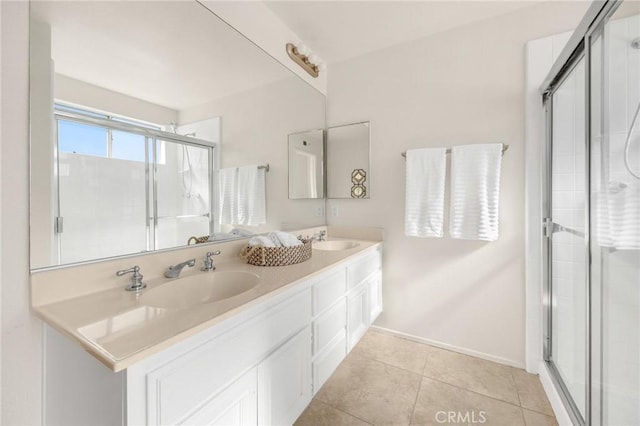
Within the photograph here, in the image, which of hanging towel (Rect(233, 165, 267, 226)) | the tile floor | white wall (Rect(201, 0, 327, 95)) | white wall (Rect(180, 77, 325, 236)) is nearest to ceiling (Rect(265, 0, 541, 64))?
white wall (Rect(201, 0, 327, 95))

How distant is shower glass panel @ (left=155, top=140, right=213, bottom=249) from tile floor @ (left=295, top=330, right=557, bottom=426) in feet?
3.70

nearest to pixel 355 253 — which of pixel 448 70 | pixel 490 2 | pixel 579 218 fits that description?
pixel 579 218

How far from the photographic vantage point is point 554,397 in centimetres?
134

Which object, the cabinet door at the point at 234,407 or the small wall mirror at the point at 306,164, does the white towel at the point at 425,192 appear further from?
the cabinet door at the point at 234,407

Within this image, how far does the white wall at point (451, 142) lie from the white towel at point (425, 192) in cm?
15

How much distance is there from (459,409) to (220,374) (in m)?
1.35

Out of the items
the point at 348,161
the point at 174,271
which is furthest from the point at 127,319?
the point at 348,161

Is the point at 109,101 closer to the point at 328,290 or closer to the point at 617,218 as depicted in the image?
the point at 328,290

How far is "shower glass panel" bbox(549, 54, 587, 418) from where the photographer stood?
1255 millimetres

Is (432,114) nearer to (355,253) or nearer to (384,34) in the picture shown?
(384,34)

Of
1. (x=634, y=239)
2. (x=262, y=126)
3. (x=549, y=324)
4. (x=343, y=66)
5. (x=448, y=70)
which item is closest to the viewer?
(x=634, y=239)

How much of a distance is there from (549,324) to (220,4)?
2.67 m

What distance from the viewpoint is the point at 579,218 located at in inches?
50.9

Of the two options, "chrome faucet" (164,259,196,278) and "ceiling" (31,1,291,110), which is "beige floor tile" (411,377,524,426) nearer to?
"chrome faucet" (164,259,196,278)
